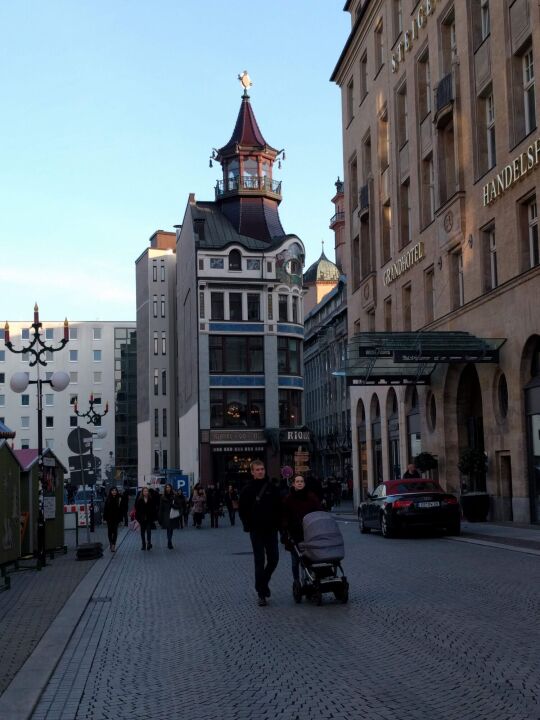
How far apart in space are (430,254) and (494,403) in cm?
839

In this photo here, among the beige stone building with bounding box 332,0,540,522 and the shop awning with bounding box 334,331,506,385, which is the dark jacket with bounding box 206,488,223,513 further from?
the shop awning with bounding box 334,331,506,385

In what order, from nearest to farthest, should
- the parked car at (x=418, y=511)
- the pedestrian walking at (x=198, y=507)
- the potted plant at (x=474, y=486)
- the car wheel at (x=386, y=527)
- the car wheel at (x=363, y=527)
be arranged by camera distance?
the parked car at (x=418, y=511) → the car wheel at (x=386, y=527) → the car wheel at (x=363, y=527) → the potted plant at (x=474, y=486) → the pedestrian walking at (x=198, y=507)

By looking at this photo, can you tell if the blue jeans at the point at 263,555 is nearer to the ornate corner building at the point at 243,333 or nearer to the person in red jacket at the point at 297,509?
Answer: the person in red jacket at the point at 297,509

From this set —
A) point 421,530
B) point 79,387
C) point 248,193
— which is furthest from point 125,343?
point 421,530

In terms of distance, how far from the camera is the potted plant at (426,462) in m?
35.2

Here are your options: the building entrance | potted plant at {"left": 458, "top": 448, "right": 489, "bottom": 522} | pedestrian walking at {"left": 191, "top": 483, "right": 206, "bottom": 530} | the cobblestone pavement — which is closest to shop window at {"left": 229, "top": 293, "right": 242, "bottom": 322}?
the building entrance

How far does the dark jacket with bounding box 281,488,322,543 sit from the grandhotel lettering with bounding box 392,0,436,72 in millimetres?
27195

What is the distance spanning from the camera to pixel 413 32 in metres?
39.0

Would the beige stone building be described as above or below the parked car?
above

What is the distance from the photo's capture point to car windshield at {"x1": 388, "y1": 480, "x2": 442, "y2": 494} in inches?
1003

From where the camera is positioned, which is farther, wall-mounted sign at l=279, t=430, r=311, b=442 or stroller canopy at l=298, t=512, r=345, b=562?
wall-mounted sign at l=279, t=430, r=311, b=442

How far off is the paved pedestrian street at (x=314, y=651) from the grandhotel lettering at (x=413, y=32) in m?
25.2

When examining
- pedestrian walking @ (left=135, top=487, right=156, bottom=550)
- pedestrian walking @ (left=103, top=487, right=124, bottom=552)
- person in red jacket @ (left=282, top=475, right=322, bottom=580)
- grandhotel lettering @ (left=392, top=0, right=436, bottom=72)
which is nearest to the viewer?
person in red jacket @ (left=282, top=475, right=322, bottom=580)

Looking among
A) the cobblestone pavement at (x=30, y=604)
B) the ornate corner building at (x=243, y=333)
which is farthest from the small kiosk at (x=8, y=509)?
the ornate corner building at (x=243, y=333)
